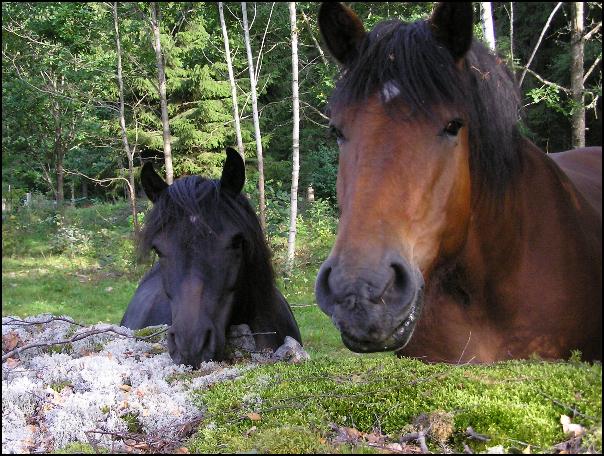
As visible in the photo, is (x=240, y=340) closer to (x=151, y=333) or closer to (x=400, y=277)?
(x=151, y=333)

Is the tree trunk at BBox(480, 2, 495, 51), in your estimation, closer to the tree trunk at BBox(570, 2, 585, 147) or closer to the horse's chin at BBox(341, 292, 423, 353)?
the tree trunk at BBox(570, 2, 585, 147)

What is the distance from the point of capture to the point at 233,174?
14.3 feet

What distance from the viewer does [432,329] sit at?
2812mm

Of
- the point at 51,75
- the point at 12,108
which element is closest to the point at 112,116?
the point at 51,75

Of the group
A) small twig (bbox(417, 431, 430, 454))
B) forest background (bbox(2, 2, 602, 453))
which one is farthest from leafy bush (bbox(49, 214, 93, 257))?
small twig (bbox(417, 431, 430, 454))

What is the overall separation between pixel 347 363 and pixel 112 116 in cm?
1477

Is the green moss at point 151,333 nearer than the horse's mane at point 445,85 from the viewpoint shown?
No

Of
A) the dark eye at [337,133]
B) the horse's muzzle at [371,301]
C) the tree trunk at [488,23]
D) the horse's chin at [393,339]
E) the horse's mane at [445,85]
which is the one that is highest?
the tree trunk at [488,23]

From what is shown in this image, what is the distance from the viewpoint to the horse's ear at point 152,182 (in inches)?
174

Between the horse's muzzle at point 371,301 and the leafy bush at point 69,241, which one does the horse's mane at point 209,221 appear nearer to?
the horse's muzzle at point 371,301

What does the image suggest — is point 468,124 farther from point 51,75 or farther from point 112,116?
point 112,116

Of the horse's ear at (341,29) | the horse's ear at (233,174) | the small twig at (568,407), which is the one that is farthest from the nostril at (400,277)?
the horse's ear at (233,174)

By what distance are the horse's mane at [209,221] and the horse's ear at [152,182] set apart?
257 mm

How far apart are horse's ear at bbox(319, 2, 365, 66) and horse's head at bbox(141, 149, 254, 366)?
1.86 m
